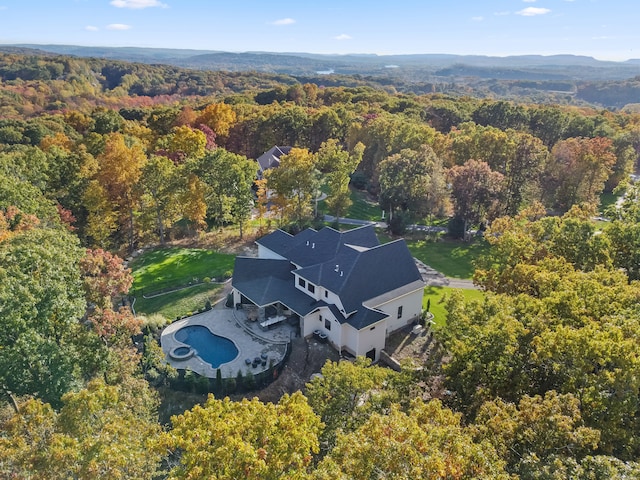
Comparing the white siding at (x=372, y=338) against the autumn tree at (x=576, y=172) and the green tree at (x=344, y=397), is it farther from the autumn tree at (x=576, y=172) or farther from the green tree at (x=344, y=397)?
the autumn tree at (x=576, y=172)

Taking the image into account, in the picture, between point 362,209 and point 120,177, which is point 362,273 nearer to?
point 120,177

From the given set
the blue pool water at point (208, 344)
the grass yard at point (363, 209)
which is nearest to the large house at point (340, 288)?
the blue pool water at point (208, 344)

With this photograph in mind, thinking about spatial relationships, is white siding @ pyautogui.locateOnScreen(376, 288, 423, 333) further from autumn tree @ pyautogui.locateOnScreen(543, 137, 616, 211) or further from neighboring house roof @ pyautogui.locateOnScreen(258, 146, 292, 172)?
neighboring house roof @ pyautogui.locateOnScreen(258, 146, 292, 172)

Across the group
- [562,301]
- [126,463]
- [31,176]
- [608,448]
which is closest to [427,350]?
[562,301]

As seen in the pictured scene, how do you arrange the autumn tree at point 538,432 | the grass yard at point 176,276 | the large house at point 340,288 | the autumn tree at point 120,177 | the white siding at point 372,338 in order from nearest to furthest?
the autumn tree at point 538,432
the white siding at point 372,338
the large house at point 340,288
the grass yard at point 176,276
the autumn tree at point 120,177

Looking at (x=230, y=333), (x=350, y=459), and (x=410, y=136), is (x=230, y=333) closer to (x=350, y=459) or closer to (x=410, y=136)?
(x=350, y=459)

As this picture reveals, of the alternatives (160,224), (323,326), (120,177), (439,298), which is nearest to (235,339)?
(323,326)
